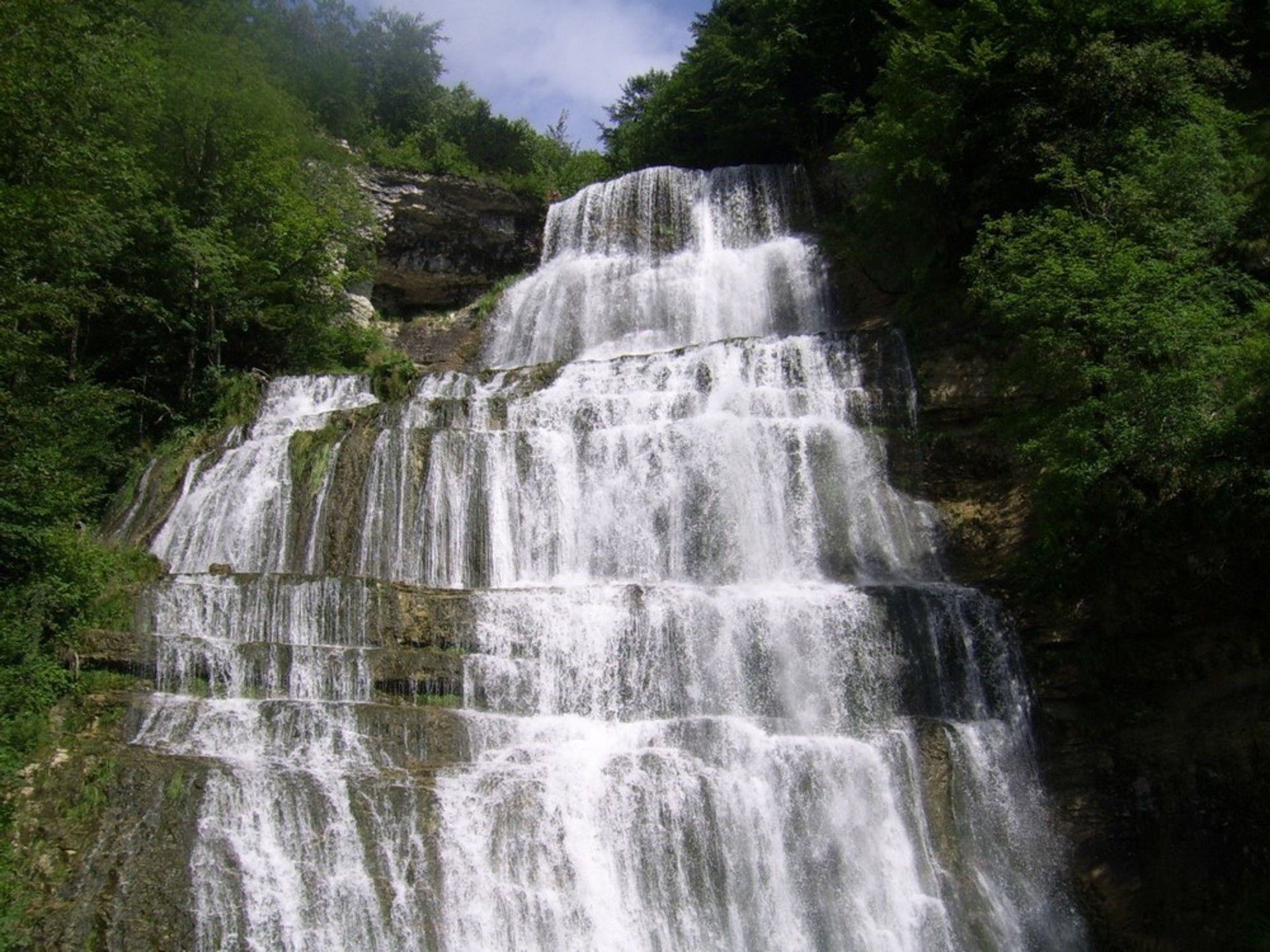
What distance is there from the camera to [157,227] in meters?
20.1

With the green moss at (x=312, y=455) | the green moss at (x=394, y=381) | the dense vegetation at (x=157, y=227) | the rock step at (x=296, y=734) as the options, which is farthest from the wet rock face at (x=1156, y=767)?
the green moss at (x=394, y=381)

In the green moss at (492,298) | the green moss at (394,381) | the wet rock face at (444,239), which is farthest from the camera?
the wet rock face at (444,239)

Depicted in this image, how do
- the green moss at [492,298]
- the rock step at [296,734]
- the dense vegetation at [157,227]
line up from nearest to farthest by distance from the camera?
the rock step at [296,734], the dense vegetation at [157,227], the green moss at [492,298]

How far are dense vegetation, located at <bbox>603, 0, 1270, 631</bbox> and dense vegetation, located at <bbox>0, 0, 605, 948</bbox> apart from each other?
1185 centimetres

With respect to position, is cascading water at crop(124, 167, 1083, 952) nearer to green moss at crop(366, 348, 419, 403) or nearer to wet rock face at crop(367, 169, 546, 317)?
green moss at crop(366, 348, 419, 403)

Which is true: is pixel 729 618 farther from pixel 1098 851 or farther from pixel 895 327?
pixel 895 327

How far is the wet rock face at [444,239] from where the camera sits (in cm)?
2761

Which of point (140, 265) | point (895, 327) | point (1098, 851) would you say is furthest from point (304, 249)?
point (1098, 851)

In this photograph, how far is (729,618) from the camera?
12.7 meters

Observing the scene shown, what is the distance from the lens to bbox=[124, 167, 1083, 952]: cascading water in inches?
371

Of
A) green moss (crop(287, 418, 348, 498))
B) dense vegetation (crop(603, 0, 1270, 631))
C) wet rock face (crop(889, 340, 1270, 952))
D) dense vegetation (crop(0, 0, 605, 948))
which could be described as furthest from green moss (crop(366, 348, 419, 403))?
wet rock face (crop(889, 340, 1270, 952))

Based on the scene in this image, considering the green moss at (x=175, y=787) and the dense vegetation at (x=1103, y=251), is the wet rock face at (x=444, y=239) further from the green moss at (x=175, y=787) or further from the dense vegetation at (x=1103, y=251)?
the green moss at (x=175, y=787)

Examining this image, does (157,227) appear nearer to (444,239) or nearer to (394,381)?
(394,381)

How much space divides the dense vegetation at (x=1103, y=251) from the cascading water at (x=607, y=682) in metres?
2.24
